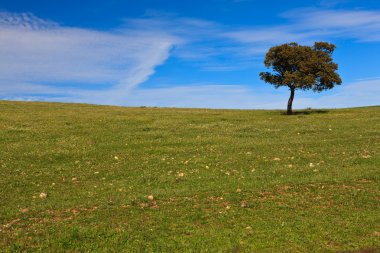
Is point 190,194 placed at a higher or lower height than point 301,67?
lower

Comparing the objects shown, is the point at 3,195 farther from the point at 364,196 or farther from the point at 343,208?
the point at 364,196

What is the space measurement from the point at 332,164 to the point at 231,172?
496cm

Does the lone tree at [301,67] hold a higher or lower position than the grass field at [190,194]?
higher

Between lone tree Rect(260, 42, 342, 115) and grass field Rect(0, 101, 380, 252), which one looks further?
lone tree Rect(260, 42, 342, 115)

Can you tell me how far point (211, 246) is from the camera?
933 centimetres

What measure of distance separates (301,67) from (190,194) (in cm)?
4155

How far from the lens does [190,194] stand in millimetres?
13367

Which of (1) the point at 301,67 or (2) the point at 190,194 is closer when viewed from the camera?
(2) the point at 190,194

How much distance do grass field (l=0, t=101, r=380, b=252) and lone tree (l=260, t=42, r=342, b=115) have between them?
26.1 m

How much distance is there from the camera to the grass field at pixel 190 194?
9711mm

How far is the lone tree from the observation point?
5038 centimetres

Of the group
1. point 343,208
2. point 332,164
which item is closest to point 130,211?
point 343,208

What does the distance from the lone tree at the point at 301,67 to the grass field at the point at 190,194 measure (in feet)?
85.8

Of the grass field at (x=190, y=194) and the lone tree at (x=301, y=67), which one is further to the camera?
the lone tree at (x=301, y=67)
